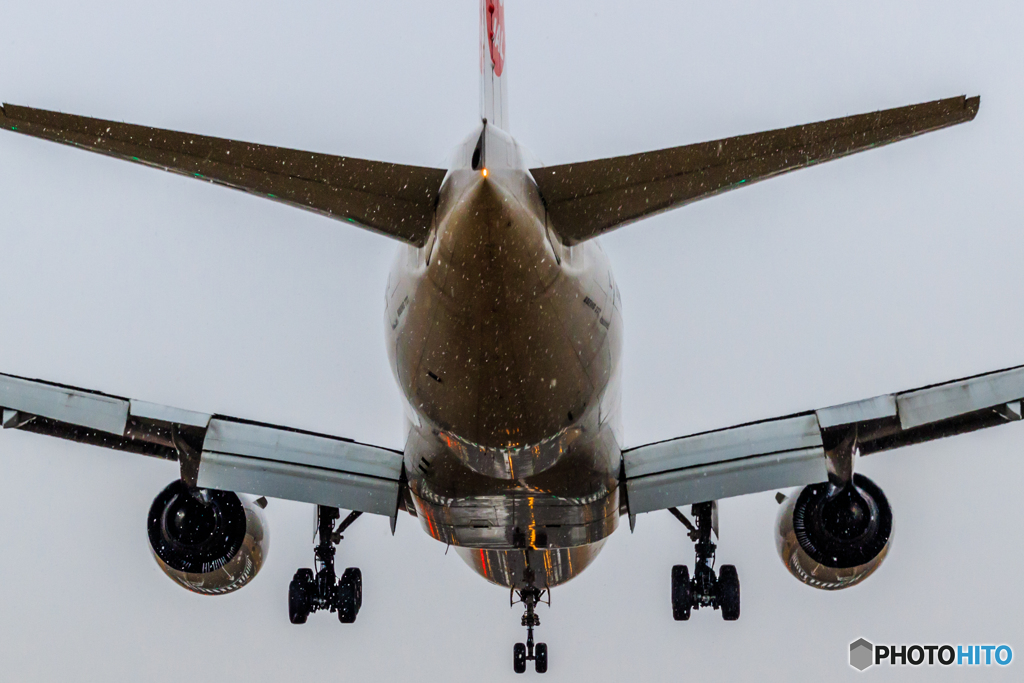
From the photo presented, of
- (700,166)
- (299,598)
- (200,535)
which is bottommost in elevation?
(299,598)

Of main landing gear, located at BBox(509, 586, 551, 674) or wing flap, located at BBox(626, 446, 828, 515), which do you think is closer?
wing flap, located at BBox(626, 446, 828, 515)

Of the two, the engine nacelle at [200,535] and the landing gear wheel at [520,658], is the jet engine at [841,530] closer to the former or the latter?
the landing gear wheel at [520,658]

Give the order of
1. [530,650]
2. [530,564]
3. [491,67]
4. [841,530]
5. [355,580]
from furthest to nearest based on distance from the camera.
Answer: [355,580], [530,650], [530,564], [841,530], [491,67]

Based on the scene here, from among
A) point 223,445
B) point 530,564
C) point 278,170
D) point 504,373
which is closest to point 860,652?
point 530,564

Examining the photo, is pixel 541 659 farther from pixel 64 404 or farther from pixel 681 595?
pixel 64 404

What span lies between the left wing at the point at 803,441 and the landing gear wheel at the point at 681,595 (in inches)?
149

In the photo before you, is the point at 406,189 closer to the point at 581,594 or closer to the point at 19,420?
the point at 19,420

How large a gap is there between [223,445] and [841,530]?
291 inches

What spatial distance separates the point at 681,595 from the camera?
16.0 m

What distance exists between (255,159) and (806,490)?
28.0 feet

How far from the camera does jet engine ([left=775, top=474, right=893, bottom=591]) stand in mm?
13117

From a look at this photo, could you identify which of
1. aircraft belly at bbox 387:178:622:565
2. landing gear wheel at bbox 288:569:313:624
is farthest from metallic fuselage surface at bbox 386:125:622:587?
landing gear wheel at bbox 288:569:313:624

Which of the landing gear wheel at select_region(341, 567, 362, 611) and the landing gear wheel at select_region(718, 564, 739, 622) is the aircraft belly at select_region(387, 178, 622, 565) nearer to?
the landing gear wheel at select_region(718, 564, 739, 622)

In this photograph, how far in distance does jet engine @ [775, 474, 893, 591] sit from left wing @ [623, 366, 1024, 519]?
32.4 inches
